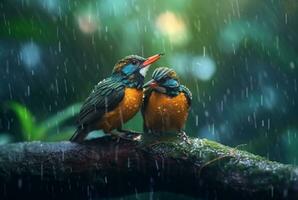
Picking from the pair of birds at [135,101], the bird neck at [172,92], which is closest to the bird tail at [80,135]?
the pair of birds at [135,101]

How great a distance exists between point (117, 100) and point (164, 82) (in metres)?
0.33

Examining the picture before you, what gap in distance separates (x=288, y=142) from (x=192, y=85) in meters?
1.21

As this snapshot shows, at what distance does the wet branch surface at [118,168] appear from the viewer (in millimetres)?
2881

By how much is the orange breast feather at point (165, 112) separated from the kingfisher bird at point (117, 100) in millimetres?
118

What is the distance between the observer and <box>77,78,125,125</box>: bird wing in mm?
3053

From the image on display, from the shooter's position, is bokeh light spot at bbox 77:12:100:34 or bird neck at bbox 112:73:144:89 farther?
bokeh light spot at bbox 77:12:100:34

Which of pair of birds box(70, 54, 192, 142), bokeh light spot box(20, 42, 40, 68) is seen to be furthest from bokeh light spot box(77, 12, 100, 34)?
pair of birds box(70, 54, 192, 142)

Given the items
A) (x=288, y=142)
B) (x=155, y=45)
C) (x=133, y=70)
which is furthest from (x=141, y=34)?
(x=133, y=70)

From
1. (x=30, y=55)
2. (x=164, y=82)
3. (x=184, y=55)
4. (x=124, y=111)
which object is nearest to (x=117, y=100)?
(x=124, y=111)

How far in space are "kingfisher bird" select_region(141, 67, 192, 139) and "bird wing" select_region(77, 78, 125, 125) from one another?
193 millimetres

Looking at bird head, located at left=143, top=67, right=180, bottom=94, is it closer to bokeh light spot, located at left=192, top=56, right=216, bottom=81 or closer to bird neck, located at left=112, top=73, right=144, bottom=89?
bird neck, located at left=112, top=73, right=144, bottom=89

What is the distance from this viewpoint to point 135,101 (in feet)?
10.1

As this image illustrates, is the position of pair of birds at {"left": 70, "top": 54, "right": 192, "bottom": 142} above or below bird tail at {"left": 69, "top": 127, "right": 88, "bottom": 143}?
above

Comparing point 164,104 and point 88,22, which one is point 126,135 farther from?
point 88,22
